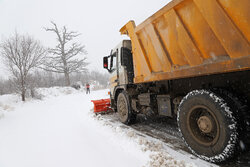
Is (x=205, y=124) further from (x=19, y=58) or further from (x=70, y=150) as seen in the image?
(x=19, y=58)

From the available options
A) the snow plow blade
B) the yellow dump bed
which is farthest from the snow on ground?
the snow plow blade

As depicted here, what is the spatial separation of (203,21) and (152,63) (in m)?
1.30

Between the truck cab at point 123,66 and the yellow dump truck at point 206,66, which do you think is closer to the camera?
the yellow dump truck at point 206,66

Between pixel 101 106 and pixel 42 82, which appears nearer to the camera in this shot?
pixel 101 106

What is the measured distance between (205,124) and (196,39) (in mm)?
1299

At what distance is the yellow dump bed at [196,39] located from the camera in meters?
1.62

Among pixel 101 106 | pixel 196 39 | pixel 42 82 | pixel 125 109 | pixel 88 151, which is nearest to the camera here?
pixel 196 39

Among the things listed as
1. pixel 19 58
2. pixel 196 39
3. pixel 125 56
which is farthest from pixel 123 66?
pixel 19 58

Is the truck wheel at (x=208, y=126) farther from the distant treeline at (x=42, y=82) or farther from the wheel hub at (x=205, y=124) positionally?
the distant treeline at (x=42, y=82)

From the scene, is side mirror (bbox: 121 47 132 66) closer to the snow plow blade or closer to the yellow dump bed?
the yellow dump bed

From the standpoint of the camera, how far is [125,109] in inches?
182

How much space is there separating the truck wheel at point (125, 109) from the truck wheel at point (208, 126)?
2045 mm

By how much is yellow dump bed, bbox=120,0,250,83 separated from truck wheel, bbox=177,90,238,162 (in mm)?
419

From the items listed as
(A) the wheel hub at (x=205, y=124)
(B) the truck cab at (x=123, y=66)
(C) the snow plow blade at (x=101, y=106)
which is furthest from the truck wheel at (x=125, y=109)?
(A) the wheel hub at (x=205, y=124)
